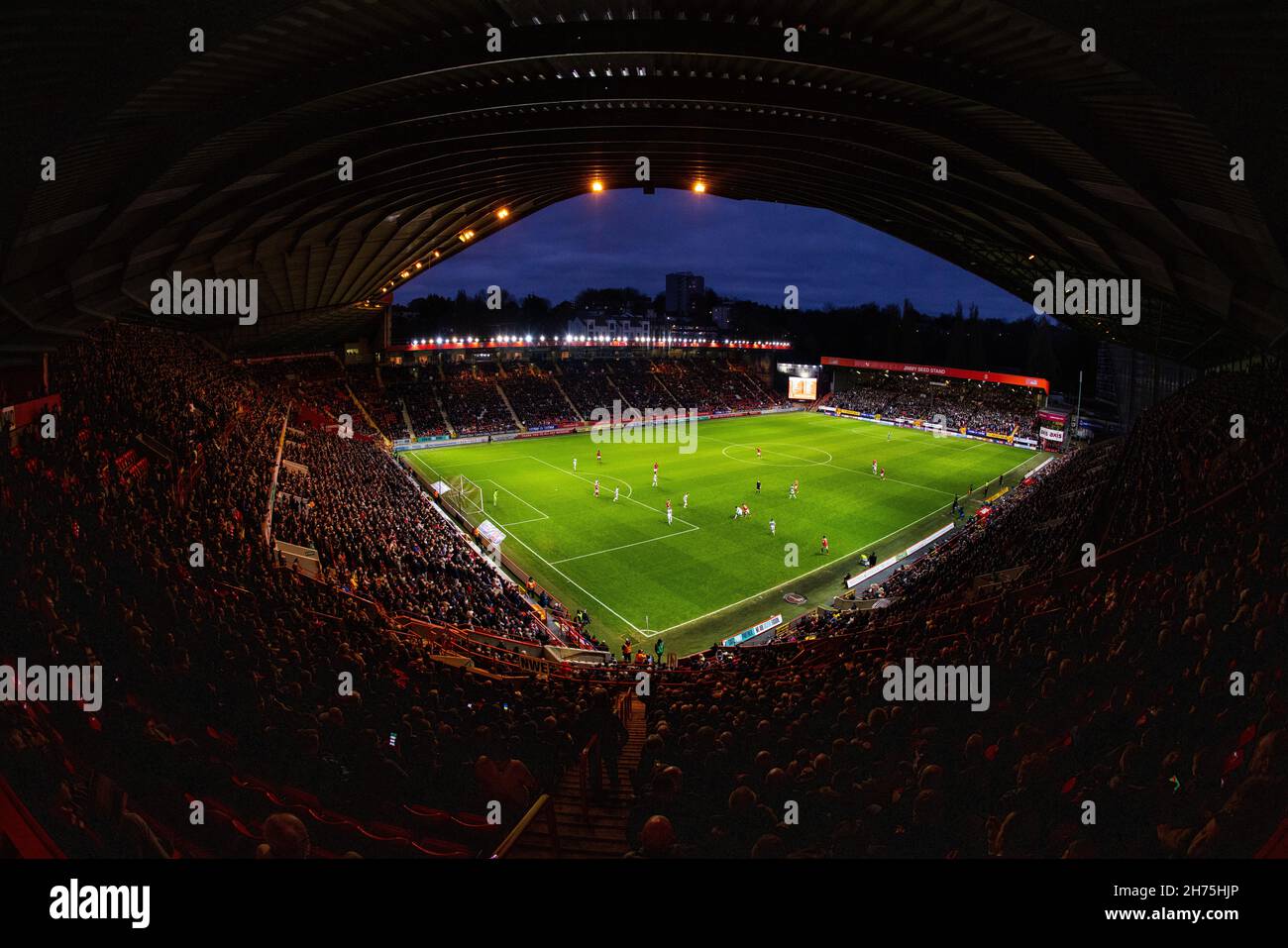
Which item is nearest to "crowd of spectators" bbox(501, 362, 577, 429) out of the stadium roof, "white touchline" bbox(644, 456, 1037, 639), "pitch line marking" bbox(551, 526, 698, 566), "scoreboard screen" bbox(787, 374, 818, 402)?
"pitch line marking" bbox(551, 526, 698, 566)

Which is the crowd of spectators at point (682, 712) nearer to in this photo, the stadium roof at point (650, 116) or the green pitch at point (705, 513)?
the stadium roof at point (650, 116)

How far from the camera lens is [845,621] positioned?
62.5 ft

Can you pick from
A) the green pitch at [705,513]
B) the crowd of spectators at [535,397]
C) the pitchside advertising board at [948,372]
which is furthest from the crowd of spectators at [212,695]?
the pitchside advertising board at [948,372]

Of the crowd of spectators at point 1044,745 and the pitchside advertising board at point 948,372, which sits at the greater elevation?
the pitchside advertising board at point 948,372

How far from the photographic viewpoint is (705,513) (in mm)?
34719

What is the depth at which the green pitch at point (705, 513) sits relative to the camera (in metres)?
23.9

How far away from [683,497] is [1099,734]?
31605 mm

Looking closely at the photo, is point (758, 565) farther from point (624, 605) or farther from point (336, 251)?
point (336, 251)

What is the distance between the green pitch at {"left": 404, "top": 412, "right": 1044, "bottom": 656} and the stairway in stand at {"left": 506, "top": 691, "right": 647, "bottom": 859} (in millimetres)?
12417

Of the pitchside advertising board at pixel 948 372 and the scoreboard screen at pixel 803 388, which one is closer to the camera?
the pitchside advertising board at pixel 948 372

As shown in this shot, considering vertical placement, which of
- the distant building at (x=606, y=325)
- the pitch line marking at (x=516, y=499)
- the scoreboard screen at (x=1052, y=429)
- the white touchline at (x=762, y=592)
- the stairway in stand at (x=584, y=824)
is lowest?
the white touchline at (x=762, y=592)

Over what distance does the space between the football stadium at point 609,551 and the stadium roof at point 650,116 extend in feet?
0.30

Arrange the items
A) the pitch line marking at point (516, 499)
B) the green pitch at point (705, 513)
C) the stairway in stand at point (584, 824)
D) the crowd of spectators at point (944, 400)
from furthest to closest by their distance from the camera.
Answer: the crowd of spectators at point (944, 400) → the pitch line marking at point (516, 499) → the green pitch at point (705, 513) → the stairway in stand at point (584, 824)
